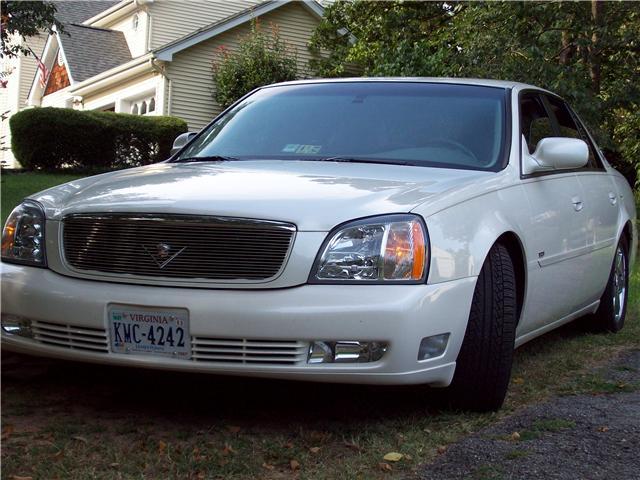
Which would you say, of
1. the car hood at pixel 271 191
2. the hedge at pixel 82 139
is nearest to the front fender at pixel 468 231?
the car hood at pixel 271 191

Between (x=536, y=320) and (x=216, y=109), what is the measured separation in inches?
837

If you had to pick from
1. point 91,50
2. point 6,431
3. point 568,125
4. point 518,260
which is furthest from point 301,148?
point 91,50

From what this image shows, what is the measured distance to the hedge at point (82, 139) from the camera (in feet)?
66.5

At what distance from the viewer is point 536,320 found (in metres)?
4.91

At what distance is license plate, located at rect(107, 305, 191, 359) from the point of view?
12.4 ft

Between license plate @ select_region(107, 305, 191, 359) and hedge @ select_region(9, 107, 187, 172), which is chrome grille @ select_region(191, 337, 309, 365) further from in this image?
hedge @ select_region(9, 107, 187, 172)

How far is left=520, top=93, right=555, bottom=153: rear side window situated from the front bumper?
1601 mm

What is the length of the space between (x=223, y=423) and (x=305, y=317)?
Result: 740 millimetres

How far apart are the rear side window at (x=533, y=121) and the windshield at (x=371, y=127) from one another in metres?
0.20

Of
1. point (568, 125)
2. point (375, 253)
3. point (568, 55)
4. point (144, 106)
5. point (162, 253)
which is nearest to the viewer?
point (375, 253)

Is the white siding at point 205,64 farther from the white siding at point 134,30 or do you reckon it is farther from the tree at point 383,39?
the white siding at point 134,30

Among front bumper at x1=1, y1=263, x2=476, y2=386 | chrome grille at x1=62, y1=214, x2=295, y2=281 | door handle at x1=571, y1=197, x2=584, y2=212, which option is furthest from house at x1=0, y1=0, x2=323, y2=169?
front bumper at x1=1, y1=263, x2=476, y2=386

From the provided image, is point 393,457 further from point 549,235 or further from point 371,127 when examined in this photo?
point 371,127

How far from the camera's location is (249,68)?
24.1 metres
